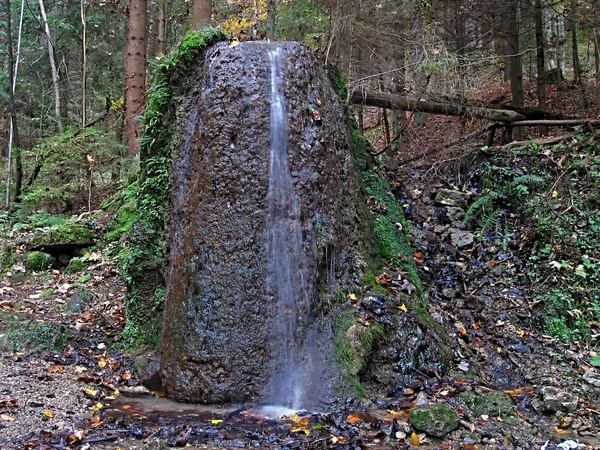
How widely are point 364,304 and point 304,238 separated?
1057 mm

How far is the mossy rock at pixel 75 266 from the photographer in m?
8.59

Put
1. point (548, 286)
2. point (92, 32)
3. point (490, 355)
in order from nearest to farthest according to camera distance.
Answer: point (490, 355), point (548, 286), point (92, 32)

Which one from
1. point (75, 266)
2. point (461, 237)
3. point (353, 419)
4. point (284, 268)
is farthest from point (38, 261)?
point (461, 237)

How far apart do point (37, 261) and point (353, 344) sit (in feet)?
21.2

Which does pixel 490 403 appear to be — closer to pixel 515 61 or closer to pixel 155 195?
pixel 155 195

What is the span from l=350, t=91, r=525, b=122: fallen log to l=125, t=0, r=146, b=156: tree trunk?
469cm

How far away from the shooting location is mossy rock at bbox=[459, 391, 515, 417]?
463 cm

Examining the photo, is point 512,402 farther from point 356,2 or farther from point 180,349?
point 356,2

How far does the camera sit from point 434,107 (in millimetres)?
9602

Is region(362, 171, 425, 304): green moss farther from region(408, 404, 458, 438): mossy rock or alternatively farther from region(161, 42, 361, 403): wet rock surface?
region(408, 404, 458, 438): mossy rock

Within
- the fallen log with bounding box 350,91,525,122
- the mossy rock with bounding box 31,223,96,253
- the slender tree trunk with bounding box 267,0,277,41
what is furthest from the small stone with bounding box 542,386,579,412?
the mossy rock with bounding box 31,223,96,253

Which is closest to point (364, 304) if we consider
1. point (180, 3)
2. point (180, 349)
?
point (180, 349)

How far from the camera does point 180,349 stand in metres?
Answer: 5.40

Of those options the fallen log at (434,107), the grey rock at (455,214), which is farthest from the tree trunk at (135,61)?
the grey rock at (455,214)
